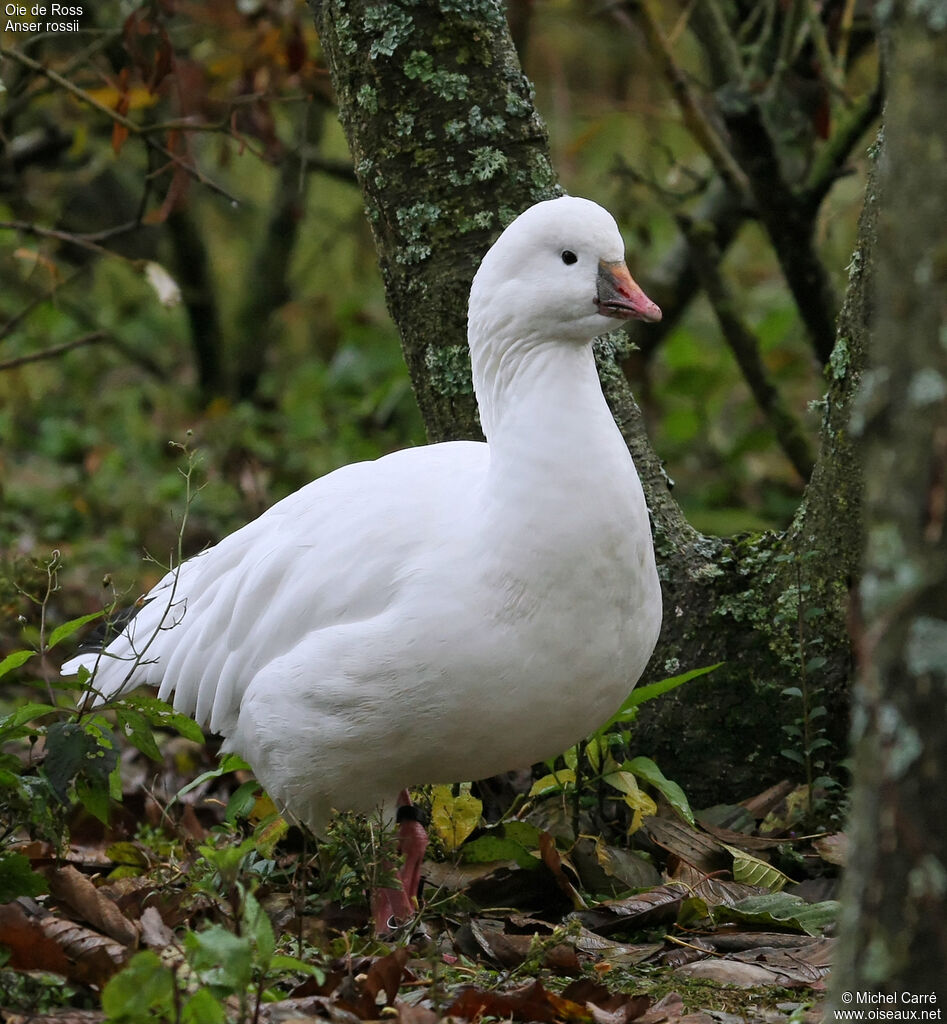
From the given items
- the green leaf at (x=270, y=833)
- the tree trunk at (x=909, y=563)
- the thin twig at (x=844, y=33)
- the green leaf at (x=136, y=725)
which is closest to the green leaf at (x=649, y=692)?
the green leaf at (x=270, y=833)

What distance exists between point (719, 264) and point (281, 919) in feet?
13.1

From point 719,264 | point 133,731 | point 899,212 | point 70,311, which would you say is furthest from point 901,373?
point 70,311

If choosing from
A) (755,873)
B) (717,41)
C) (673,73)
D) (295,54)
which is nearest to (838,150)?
(717,41)

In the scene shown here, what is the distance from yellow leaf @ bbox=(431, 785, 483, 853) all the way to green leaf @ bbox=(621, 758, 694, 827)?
43 centimetres

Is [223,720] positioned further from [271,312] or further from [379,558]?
[271,312]

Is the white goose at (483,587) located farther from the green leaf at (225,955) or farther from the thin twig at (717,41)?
the thin twig at (717,41)

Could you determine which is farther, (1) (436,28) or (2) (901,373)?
(1) (436,28)

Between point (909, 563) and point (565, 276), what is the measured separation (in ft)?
5.52

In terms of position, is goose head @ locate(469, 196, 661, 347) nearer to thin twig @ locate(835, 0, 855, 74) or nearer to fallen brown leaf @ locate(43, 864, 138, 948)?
fallen brown leaf @ locate(43, 864, 138, 948)

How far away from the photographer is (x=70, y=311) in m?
8.84

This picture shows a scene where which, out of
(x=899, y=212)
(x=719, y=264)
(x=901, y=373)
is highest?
(x=719, y=264)

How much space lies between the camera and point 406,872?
3623mm

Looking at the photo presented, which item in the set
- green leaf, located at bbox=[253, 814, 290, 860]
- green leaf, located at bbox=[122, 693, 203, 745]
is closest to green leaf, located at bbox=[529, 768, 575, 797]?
green leaf, located at bbox=[253, 814, 290, 860]

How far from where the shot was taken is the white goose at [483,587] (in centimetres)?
314
